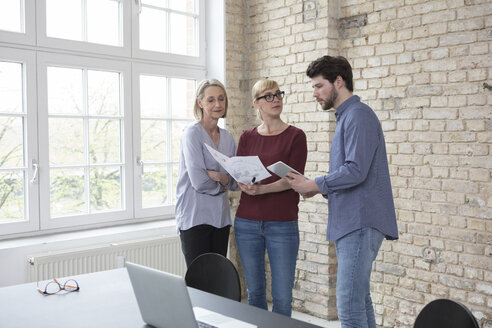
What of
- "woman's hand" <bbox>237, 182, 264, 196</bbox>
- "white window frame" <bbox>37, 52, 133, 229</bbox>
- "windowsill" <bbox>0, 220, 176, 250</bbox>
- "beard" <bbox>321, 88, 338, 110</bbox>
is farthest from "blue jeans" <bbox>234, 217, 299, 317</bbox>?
"white window frame" <bbox>37, 52, 133, 229</bbox>

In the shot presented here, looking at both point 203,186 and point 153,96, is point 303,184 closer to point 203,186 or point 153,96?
point 203,186

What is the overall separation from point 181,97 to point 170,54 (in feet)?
1.39

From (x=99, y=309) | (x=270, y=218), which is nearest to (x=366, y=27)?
(x=270, y=218)

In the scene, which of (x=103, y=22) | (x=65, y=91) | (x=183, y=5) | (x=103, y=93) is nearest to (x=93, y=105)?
(x=103, y=93)

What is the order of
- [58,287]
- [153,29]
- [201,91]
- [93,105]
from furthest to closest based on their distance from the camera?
[153,29], [93,105], [201,91], [58,287]

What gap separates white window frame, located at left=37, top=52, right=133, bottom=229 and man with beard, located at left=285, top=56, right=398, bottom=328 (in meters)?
2.41

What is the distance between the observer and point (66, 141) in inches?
170

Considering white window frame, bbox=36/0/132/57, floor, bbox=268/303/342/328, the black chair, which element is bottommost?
floor, bbox=268/303/342/328

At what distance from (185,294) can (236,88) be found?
373 cm

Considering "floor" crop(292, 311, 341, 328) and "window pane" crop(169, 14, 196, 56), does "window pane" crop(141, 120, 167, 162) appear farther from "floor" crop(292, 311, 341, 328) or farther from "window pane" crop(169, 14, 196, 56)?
"floor" crop(292, 311, 341, 328)

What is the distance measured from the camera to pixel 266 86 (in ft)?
10.9

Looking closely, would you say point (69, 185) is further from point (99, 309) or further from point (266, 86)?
point (99, 309)

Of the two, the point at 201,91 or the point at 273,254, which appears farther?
the point at 201,91

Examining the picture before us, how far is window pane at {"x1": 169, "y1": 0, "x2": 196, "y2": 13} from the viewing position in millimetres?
5051
